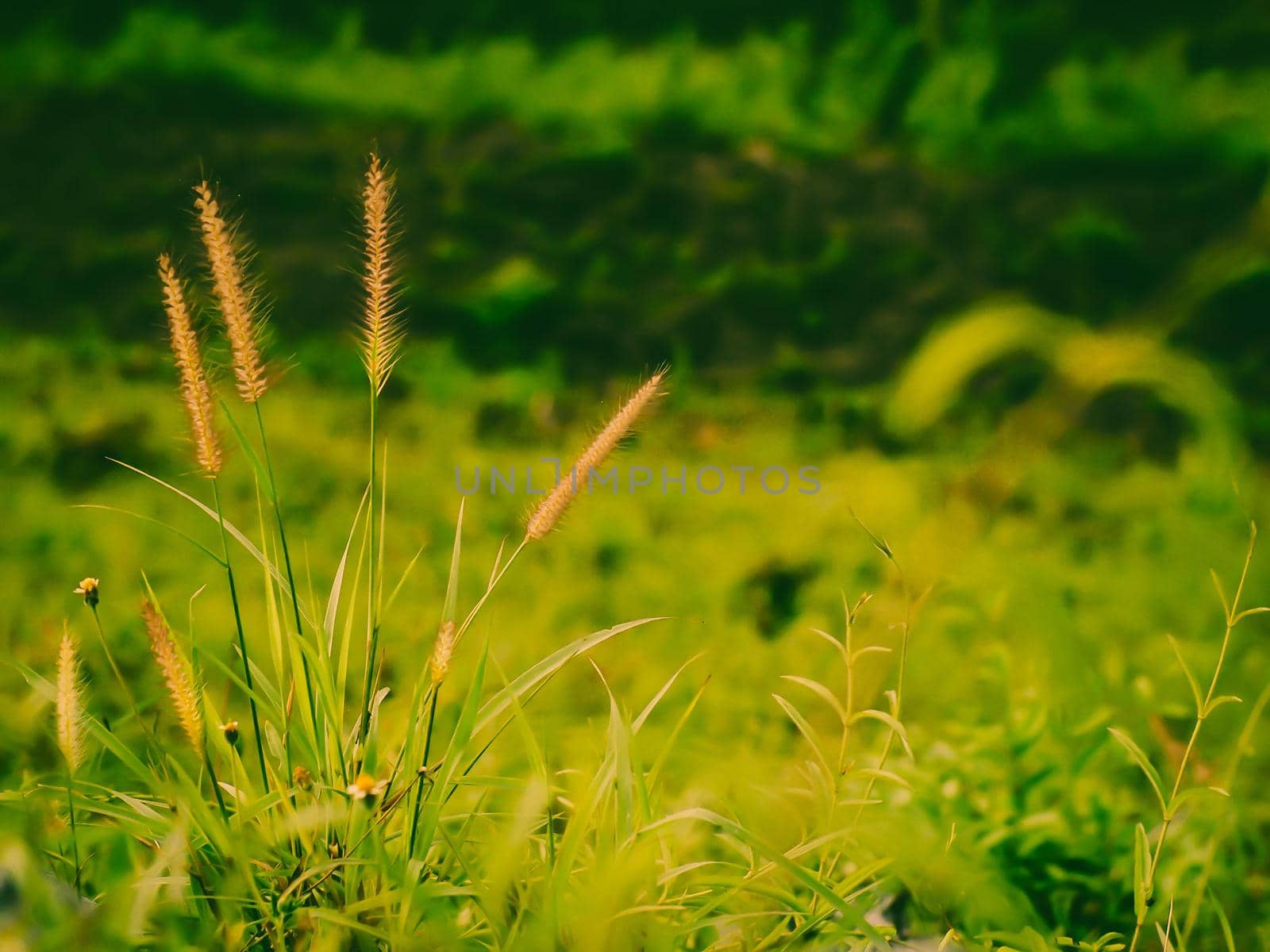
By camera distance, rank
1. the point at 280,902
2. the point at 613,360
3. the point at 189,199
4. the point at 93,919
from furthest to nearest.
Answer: the point at 189,199 → the point at 613,360 → the point at 280,902 → the point at 93,919

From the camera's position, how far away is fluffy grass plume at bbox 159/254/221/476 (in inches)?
26.8

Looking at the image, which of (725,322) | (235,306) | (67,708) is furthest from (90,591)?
(725,322)

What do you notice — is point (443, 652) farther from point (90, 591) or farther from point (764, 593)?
point (764, 593)

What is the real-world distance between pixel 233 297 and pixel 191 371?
0.06 m

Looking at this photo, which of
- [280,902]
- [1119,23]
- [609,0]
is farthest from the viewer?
[609,0]

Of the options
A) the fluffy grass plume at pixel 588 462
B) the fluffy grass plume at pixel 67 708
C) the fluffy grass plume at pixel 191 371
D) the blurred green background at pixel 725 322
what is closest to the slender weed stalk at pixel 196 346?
the fluffy grass plume at pixel 191 371

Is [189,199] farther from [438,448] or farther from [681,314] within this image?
[681,314]

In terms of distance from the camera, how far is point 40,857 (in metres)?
0.71

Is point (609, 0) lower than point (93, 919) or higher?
higher

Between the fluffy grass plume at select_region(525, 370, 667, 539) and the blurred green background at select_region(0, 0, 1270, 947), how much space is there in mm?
429

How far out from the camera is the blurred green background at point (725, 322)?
4.97 feet

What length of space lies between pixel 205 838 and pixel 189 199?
2296 millimetres

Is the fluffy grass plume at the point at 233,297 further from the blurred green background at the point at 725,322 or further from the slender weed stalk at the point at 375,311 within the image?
the blurred green background at the point at 725,322

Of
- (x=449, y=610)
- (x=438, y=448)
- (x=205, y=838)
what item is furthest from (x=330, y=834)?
(x=438, y=448)
